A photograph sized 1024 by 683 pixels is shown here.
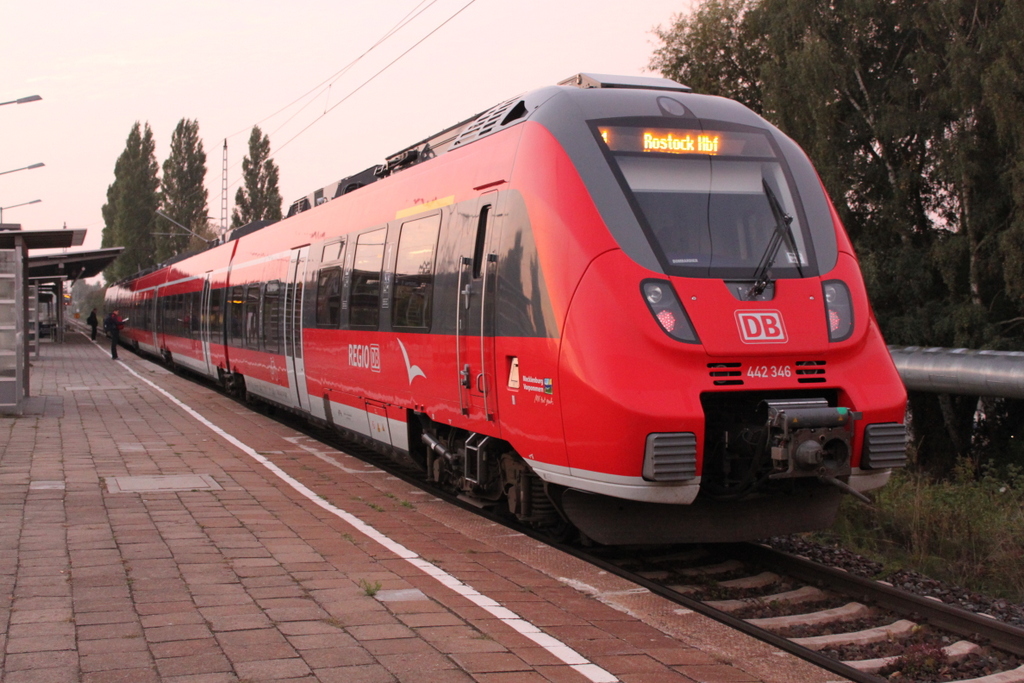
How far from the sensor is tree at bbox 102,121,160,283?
82.0 metres

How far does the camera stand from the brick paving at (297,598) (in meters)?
4.53

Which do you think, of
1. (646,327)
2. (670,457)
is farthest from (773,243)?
(670,457)

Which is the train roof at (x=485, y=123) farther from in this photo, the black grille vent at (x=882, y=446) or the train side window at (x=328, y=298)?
the black grille vent at (x=882, y=446)

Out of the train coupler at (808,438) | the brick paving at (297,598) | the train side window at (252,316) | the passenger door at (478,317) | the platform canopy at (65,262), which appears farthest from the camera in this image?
the platform canopy at (65,262)

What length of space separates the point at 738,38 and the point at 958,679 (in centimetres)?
3252

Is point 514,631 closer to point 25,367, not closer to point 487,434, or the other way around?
point 487,434

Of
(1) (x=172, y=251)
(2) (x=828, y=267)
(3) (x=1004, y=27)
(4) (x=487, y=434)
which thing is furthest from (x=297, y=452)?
(1) (x=172, y=251)

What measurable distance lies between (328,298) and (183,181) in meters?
74.1

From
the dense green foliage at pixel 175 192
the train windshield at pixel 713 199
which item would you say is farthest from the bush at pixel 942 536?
the dense green foliage at pixel 175 192

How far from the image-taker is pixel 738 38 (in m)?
35.0

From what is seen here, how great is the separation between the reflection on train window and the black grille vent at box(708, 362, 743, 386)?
4.69 metres

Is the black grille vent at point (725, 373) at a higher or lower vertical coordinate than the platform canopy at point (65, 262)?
lower

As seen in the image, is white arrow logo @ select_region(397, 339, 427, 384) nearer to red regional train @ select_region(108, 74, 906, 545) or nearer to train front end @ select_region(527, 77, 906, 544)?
Answer: red regional train @ select_region(108, 74, 906, 545)

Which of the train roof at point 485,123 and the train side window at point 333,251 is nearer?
the train roof at point 485,123
